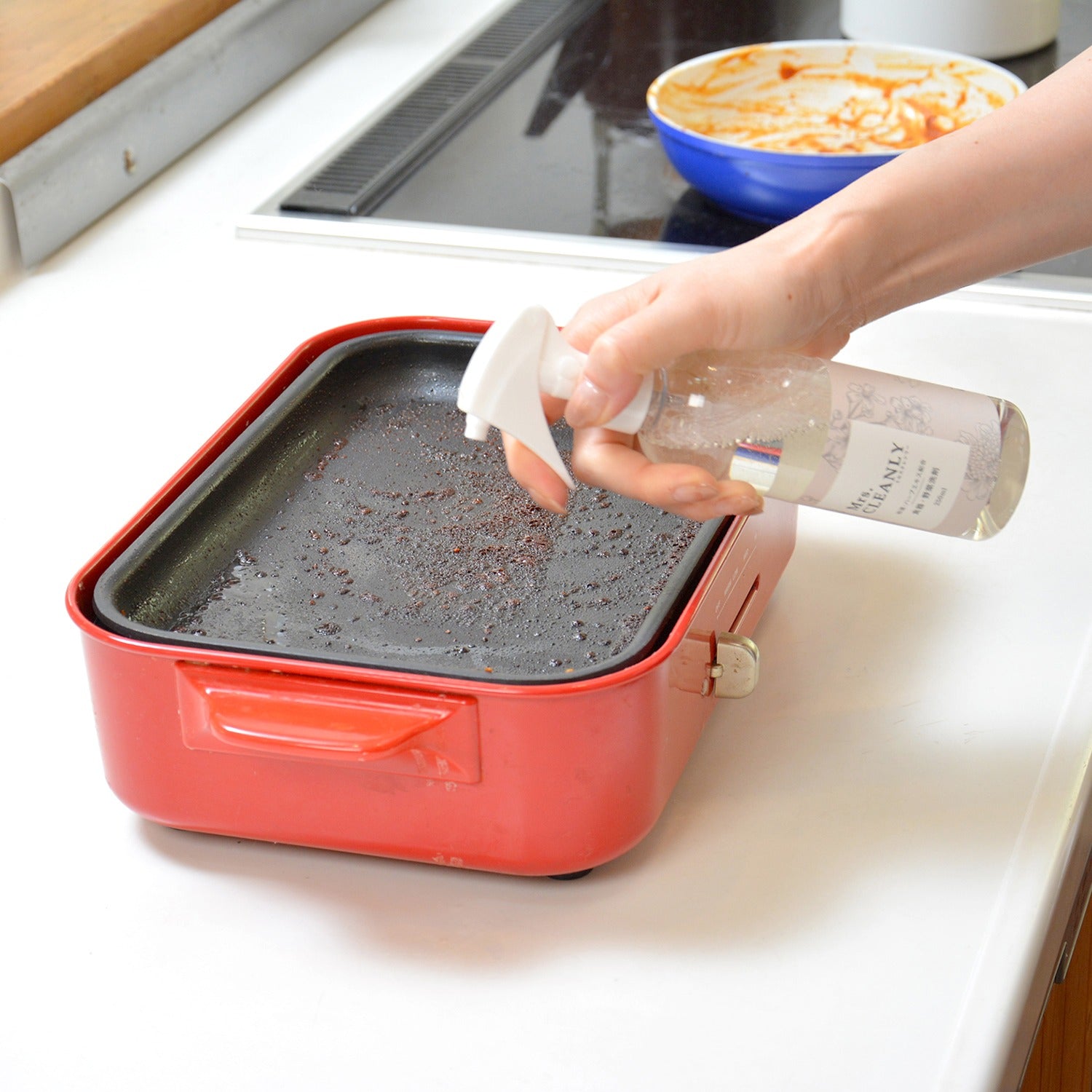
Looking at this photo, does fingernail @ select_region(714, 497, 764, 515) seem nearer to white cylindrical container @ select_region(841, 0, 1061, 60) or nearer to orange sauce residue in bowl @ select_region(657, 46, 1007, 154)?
orange sauce residue in bowl @ select_region(657, 46, 1007, 154)

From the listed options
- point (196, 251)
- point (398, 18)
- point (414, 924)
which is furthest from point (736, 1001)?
point (398, 18)

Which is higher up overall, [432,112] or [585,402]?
[585,402]

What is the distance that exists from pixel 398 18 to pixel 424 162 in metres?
0.42

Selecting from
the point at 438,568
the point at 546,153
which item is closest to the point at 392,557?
the point at 438,568

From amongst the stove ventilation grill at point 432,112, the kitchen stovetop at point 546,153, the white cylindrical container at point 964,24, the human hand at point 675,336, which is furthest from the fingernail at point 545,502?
the white cylindrical container at point 964,24

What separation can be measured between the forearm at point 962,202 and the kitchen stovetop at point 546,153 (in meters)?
0.48

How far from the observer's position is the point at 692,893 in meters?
0.67

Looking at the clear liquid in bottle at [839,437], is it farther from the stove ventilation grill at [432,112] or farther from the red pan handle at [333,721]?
the stove ventilation grill at [432,112]

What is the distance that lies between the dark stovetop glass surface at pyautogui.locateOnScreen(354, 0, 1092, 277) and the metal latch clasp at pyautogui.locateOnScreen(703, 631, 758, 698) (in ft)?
2.06

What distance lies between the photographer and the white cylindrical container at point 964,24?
1540mm

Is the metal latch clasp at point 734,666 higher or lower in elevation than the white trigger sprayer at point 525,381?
lower

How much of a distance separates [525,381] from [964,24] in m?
1.14

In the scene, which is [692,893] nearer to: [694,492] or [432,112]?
[694,492]

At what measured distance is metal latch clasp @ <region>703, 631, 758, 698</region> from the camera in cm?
71
